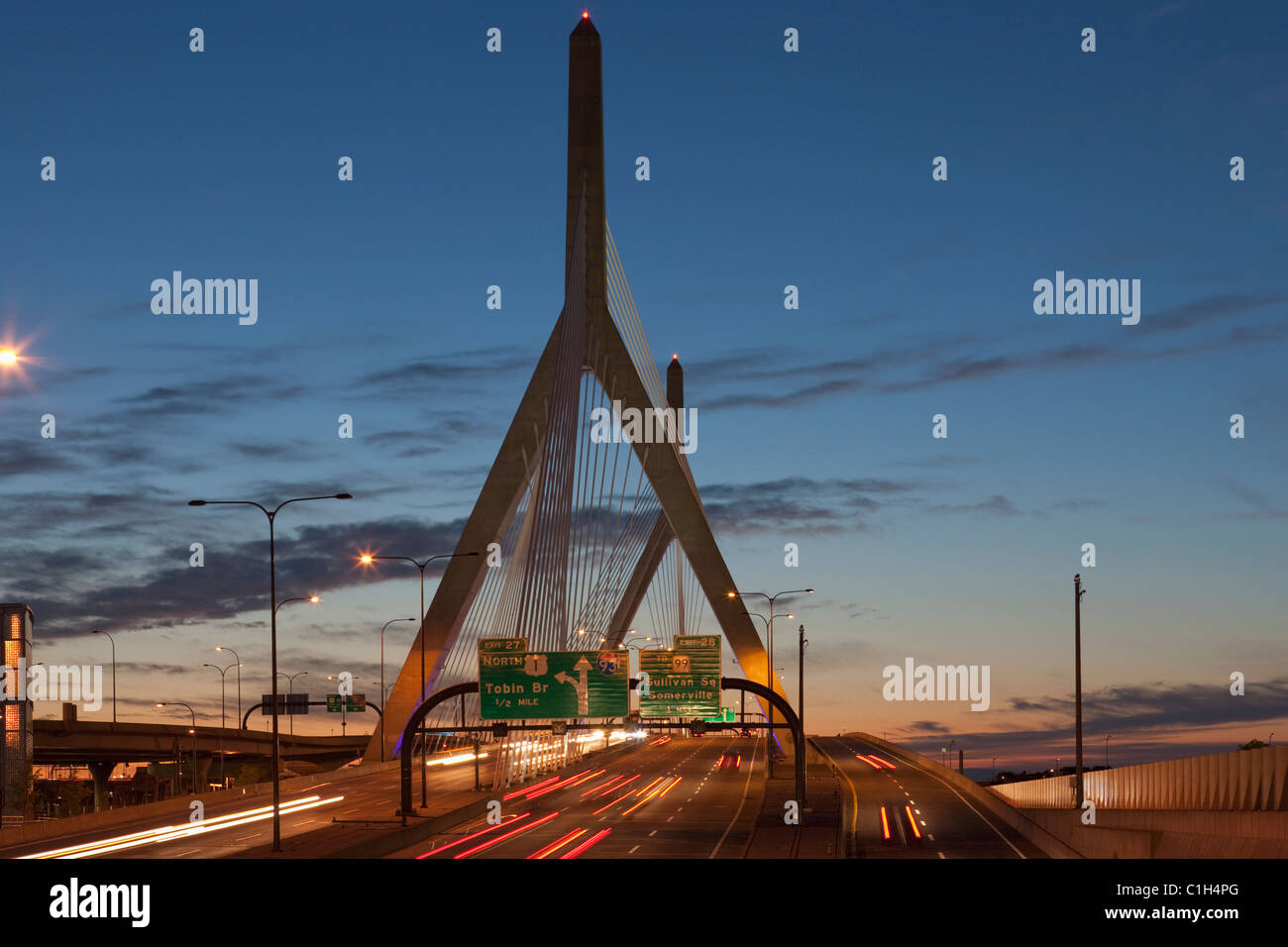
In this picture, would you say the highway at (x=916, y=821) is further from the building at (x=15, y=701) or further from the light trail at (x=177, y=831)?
the building at (x=15, y=701)

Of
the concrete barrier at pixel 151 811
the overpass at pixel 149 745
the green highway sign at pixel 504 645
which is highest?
the green highway sign at pixel 504 645

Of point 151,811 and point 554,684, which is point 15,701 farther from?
point 554,684

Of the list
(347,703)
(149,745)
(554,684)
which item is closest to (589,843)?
(554,684)

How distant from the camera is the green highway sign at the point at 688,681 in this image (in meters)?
57.9

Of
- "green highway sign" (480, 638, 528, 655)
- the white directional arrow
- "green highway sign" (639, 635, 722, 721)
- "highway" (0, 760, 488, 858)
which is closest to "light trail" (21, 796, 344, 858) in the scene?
"highway" (0, 760, 488, 858)

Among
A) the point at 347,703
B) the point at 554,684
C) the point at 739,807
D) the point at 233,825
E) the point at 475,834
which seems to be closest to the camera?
the point at 475,834

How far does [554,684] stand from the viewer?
181ft

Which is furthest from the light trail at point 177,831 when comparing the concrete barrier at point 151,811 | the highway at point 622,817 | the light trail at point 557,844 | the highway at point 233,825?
the light trail at point 557,844

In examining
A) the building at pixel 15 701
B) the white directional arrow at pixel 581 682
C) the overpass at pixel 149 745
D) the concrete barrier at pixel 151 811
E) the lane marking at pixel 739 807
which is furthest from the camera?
the overpass at pixel 149 745

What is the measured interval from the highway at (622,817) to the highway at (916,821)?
4507 millimetres

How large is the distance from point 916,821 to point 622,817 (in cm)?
1165

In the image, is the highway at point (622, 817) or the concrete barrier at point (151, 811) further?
the concrete barrier at point (151, 811)

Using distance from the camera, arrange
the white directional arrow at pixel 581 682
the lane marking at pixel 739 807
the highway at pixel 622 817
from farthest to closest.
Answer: the white directional arrow at pixel 581 682 → the lane marking at pixel 739 807 → the highway at pixel 622 817
